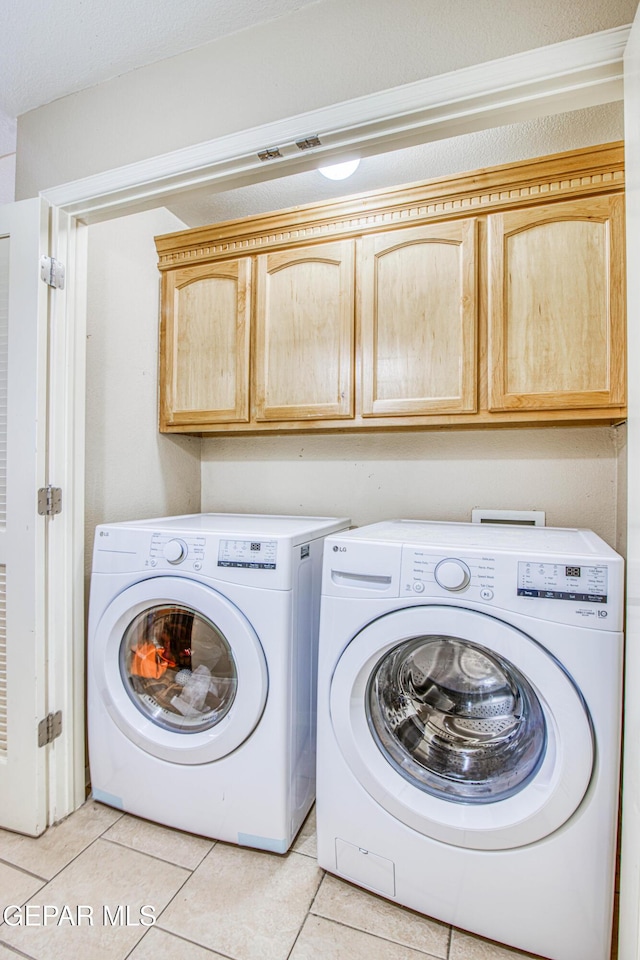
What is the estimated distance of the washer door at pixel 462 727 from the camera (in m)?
0.99


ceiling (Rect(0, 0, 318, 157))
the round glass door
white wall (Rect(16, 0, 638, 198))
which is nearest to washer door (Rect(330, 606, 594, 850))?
the round glass door

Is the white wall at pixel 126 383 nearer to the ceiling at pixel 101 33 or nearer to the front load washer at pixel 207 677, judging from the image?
the front load washer at pixel 207 677

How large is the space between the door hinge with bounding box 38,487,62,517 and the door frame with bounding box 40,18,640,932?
0.03 m

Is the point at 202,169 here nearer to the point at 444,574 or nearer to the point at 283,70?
the point at 283,70

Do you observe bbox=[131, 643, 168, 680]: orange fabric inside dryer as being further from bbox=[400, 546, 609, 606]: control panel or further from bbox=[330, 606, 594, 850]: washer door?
bbox=[400, 546, 609, 606]: control panel

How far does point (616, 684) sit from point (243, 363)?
161cm

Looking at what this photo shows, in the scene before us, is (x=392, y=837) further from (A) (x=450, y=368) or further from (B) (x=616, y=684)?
(A) (x=450, y=368)

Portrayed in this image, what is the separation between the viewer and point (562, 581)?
1.01 metres

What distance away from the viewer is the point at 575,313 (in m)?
1.49

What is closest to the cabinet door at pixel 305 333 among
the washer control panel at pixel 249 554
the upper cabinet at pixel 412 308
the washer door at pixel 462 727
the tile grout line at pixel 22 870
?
the upper cabinet at pixel 412 308

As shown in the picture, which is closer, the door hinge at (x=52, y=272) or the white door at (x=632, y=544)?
the white door at (x=632, y=544)

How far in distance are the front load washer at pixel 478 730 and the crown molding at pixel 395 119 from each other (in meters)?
1.05

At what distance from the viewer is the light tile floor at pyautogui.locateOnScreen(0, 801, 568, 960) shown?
1073 mm

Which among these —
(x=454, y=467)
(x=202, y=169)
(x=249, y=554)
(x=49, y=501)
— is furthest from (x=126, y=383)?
(x=454, y=467)
